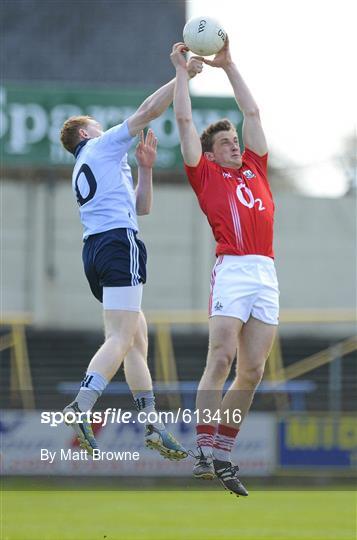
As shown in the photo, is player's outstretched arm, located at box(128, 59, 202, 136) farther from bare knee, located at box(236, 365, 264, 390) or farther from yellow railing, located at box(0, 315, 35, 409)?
yellow railing, located at box(0, 315, 35, 409)

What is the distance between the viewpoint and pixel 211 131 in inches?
355

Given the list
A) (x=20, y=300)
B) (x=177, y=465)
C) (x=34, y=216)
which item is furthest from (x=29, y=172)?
(x=177, y=465)

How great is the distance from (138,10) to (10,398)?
8403 millimetres

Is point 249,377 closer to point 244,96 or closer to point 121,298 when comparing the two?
point 121,298

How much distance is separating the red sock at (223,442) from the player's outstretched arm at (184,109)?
Answer: 1740mm

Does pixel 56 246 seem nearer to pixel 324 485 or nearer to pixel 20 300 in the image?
pixel 20 300

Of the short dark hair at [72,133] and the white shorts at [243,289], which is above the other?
the short dark hair at [72,133]

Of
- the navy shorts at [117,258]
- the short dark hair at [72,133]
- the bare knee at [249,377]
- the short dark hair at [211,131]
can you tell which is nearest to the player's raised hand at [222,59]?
the short dark hair at [211,131]

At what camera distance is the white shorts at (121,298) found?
8672 millimetres

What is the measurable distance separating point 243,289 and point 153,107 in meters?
1.29

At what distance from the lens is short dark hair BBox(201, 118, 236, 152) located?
A: 8.98 metres

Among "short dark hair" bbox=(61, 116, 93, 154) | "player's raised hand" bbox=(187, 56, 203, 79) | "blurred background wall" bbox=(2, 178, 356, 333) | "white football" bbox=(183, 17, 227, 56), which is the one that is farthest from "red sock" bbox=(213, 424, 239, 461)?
"blurred background wall" bbox=(2, 178, 356, 333)

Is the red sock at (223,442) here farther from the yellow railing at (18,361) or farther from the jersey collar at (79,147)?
the yellow railing at (18,361)
